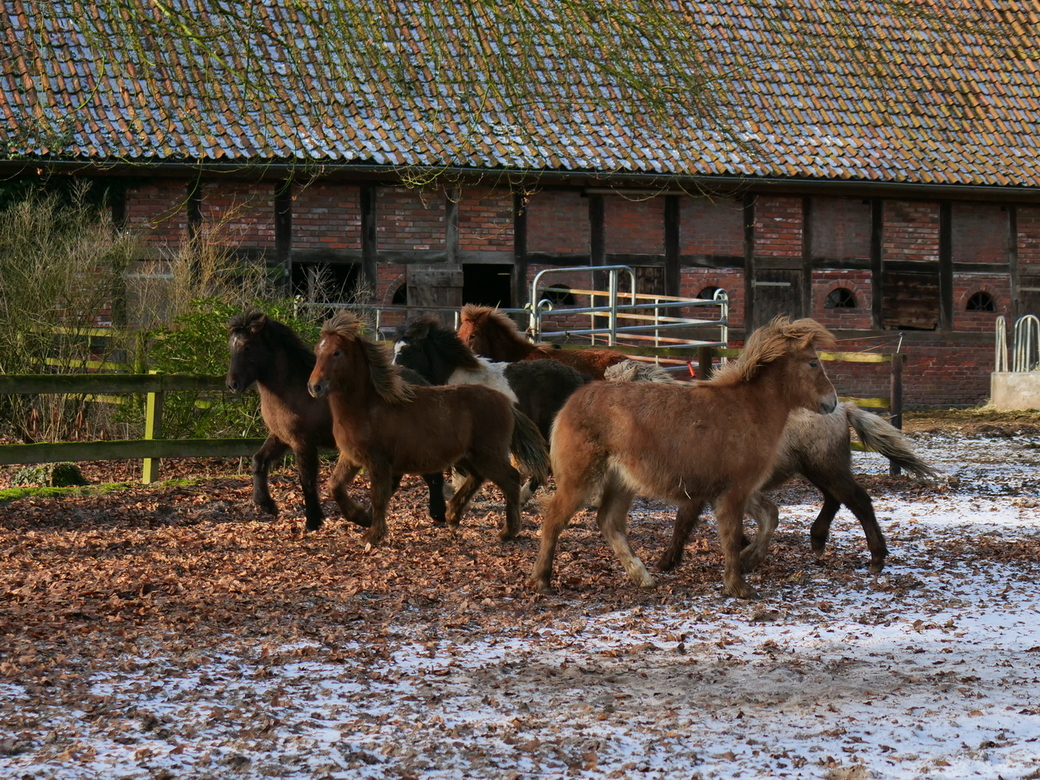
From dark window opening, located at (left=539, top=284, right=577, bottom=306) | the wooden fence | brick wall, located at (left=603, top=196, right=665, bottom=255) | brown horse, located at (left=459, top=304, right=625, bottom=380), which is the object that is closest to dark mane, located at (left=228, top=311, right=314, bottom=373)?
the wooden fence

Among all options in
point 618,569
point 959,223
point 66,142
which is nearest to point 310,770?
point 618,569

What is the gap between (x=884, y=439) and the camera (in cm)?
908

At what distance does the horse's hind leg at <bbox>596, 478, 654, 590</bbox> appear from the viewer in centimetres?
755

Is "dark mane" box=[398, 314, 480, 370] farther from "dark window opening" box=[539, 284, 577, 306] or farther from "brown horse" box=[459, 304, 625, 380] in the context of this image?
"dark window opening" box=[539, 284, 577, 306]

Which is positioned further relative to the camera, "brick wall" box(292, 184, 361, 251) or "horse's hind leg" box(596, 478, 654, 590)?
"brick wall" box(292, 184, 361, 251)

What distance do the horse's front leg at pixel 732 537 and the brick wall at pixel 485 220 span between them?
42.2 ft

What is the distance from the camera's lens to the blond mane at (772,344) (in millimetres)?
7711

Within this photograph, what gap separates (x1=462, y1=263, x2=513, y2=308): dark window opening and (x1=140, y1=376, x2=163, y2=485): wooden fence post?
9798 mm

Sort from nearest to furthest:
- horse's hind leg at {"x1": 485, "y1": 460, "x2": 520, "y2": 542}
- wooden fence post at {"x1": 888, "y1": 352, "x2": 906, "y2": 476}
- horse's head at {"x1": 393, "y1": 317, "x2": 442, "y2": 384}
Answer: horse's hind leg at {"x1": 485, "y1": 460, "x2": 520, "y2": 542}, horse's head at {"x1": 393, "y1": 317, "x2": 442, "y2": 384}, wooden fence post at {"x1": 888, "y1": 352, "x2": 906, "y2": 476}

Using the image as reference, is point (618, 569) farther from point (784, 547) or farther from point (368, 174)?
point (368, 174)

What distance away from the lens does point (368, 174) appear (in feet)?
61.7

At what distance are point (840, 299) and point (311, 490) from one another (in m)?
14.6

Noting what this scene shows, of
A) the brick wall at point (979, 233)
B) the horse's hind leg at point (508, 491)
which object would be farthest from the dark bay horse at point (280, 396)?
the brick wall at point (979, 233)

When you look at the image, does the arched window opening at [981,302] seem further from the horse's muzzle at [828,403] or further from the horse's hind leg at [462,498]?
the horse's muzzle at [828,403]
